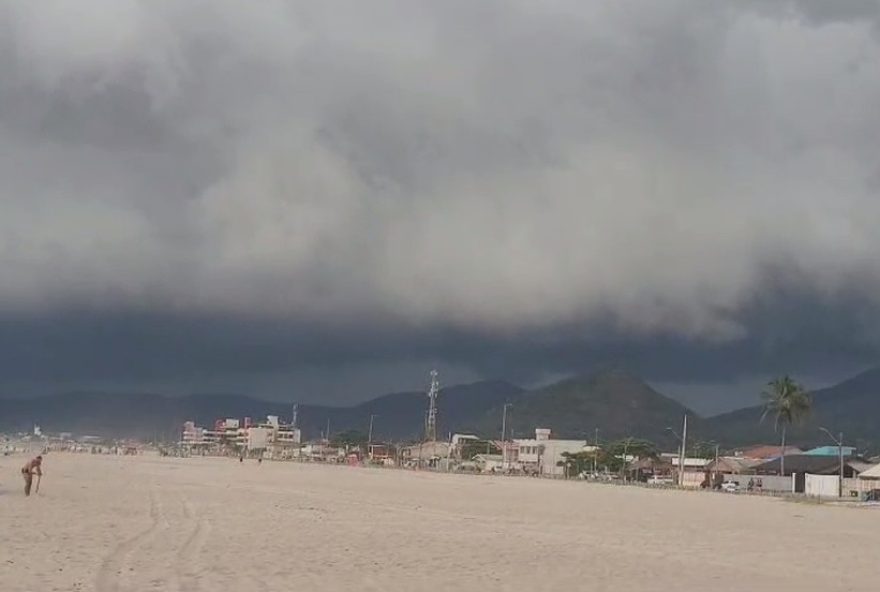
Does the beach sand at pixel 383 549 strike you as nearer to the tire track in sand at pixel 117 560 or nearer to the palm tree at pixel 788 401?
the tire track in sand at pixel 117 560

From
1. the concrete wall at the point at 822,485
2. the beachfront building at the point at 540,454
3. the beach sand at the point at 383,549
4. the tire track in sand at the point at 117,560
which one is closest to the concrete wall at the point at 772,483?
the concrete wall at the point at 822,485

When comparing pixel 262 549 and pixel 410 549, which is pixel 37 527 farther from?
pixel 410 549

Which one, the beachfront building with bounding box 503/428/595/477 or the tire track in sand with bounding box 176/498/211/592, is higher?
the tire track in sand with bounding box 176/498/211/592

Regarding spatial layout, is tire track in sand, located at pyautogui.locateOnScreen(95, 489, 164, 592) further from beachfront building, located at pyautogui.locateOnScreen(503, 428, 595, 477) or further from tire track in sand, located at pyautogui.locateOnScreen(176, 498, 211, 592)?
beachfront building, located at pyautogui.locateOnScreen(503, 428, 595, 477)

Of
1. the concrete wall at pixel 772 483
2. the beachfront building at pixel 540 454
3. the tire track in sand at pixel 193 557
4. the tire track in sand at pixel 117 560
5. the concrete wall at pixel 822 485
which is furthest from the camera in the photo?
the beachfront building at pixel 540 454

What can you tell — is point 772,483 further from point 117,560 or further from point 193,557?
point 117,560

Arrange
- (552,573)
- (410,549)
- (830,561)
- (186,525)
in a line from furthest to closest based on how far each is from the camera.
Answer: (186,525) < (830,561) < (410,549) < (552,573)

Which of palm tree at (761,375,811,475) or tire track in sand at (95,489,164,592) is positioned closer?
tire track in sand at (95,489,164,592)

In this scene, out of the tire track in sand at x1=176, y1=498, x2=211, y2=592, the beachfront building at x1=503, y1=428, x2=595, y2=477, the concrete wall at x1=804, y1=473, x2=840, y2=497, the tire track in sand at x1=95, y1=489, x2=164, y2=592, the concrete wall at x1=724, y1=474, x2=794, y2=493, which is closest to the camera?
the tire track in sand at x1=95, y1=489, x2=164, y2=592

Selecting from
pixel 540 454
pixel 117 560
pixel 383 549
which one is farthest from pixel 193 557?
pixel 540 454

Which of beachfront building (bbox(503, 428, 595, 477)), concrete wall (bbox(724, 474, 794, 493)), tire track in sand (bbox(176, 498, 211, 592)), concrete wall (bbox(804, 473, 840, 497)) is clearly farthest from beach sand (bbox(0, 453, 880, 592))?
beachfront building (bbox(503, 428, 595, 477))

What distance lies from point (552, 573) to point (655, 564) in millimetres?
3503

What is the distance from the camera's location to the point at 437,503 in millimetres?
41656

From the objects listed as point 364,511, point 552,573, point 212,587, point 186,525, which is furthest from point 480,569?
point 364,511
